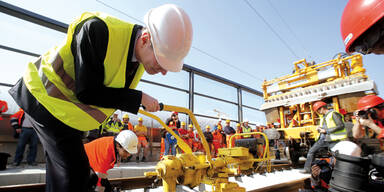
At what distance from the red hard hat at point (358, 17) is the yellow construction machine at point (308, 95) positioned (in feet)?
18.7

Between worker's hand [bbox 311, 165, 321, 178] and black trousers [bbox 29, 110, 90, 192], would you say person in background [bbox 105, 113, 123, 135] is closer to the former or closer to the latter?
black trousers [bbox 29, 110, 90, 192]

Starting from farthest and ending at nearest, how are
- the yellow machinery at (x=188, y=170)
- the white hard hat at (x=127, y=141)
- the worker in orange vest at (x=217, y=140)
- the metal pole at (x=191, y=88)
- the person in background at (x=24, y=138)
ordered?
the worker in orange vest at (x=217, y=140) < the metal pole at (x=191, y=88) < the person in background at (x=24, y=138) < the white hard hat at (x=127, y=141) < the yellow machinery at (x=188, y=170)

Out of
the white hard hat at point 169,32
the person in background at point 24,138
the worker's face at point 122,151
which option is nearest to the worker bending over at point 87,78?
the white hard hat at point 169,32

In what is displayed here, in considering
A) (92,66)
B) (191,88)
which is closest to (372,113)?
(92,66)

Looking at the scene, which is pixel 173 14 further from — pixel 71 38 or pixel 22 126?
pixel 22 126

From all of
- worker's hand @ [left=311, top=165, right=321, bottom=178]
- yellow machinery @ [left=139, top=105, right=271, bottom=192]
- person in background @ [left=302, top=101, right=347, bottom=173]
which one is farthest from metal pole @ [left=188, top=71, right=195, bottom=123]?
worker's hand @ [left=311, top=165, right=321, bottom=178]

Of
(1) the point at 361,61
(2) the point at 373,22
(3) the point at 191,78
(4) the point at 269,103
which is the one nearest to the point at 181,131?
(3) the point at 191,78

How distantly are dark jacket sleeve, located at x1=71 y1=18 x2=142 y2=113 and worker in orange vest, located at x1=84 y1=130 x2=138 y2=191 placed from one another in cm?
186

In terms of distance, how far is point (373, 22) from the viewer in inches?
46.0

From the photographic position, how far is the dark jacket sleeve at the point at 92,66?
1014 mm

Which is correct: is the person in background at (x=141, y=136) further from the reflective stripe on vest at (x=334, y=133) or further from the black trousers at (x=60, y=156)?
the black trousers at (x=60, y=156)

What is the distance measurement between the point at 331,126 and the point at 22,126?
7634 millimetres

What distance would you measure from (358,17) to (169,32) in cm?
118

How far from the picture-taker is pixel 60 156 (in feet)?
3.65
